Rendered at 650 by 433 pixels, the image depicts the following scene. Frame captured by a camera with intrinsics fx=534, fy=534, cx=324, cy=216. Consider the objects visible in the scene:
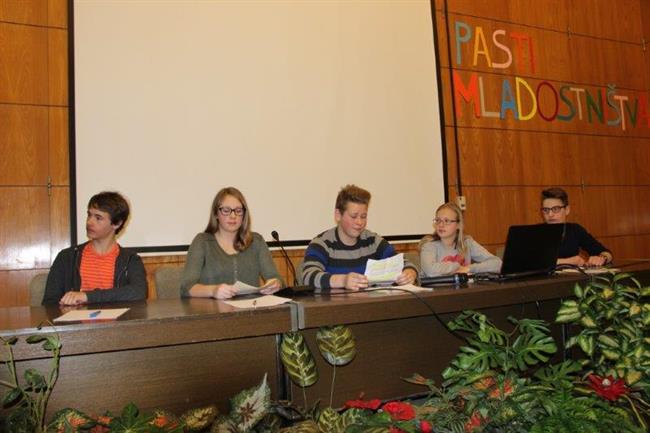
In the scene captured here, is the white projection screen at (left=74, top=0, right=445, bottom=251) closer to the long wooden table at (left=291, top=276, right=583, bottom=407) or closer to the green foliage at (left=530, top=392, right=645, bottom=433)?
the long wooden table at (left=291, top=276, right=583, bottom=407)

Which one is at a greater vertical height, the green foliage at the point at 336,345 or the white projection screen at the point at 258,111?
the white projection screen at the point at 258,111

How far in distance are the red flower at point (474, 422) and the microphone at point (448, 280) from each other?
46.4 inches

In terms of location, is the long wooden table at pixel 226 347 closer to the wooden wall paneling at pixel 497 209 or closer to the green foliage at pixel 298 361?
the green foliage at pixel 298 361

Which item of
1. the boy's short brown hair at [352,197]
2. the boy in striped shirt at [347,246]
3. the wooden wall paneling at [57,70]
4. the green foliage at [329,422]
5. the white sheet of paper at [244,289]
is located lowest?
the green foliage at [329,422]

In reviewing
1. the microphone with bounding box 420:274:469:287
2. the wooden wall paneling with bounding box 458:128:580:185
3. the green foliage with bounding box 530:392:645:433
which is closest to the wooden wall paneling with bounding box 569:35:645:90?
the wooden wall paneling with bounding box 458:128:580:185

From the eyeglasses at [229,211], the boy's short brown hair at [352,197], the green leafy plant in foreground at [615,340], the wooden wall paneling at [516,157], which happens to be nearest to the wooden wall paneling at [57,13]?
the eyeglasses at [229,211]

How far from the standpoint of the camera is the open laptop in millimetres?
2221

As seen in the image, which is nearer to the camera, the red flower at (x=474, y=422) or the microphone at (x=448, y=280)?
the red flower at (x=474, y=422)

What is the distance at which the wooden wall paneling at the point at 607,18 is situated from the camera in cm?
474

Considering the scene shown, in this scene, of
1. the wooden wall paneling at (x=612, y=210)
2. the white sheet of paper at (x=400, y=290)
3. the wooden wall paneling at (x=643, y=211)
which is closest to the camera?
the white sheet of paper at (x=400, y=290)

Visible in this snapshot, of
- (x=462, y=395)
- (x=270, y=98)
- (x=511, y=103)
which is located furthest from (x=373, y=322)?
(x=511, y=103)

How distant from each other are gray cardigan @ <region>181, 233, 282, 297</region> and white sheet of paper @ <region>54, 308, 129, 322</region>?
61cm

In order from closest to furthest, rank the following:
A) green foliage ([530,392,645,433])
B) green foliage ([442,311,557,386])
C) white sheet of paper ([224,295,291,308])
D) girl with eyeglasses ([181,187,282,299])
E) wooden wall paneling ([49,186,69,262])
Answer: green foliage ([530,392,645,433])
green foliage ([442,311,557,386])
white sheet of paper ([224,295,291,308])
girl with eyeglasses ([181,187,282,299])
wooden wall paneling ([49,186,69,262])

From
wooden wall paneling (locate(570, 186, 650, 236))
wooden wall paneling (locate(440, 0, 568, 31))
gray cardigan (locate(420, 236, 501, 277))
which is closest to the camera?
gray cardigan (locate(420, 236, 501, 277))
